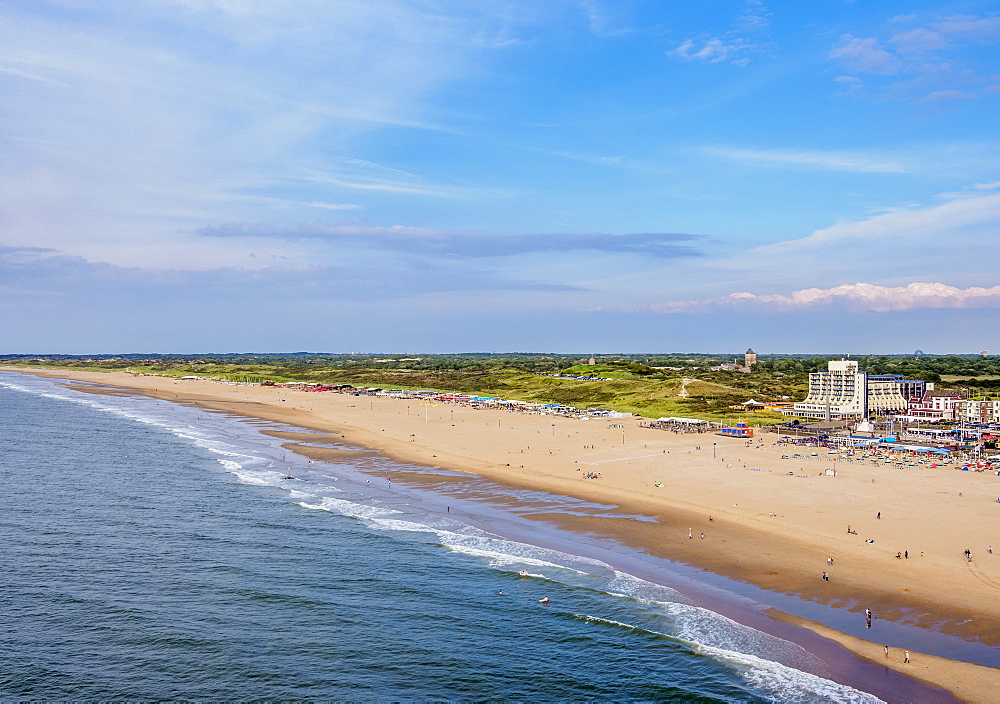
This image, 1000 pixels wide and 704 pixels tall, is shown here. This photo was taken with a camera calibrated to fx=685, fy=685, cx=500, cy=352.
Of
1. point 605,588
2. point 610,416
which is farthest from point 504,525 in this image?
point 610,416

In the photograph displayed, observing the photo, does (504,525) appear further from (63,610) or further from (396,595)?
(63,610)

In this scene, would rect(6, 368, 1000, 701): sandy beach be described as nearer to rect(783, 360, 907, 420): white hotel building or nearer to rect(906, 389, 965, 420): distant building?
rect(783, 360, 907, 420): white hotel building

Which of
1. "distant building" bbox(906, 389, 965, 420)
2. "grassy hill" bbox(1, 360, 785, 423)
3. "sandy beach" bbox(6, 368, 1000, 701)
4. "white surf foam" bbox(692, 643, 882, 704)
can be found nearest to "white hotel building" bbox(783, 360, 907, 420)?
"distant building" bbox(906, 389, 965, 420)

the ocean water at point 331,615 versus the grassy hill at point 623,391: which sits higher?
the grassy hill at point 623,391

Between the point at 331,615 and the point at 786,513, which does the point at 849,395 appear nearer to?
the point at 786,513

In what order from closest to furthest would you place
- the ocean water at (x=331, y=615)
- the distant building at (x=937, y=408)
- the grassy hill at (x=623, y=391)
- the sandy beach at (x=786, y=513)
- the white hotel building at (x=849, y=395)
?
the ocean water at (x=331, y=615) < the sandy beach at (x=786, y=513) < the distant building at (x=937, y=408) < the white hotel building at (x=849, y=395) < the grassy hill at (x=623, y=391)

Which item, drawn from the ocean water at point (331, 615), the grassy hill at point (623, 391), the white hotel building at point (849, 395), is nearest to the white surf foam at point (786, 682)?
the ocean water at point (331, 615)

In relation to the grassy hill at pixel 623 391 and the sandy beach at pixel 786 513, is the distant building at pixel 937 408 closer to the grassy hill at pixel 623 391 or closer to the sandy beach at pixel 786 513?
the grassy hill at pixel 623 391
